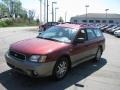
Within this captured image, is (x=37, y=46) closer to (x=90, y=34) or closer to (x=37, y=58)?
(x=37, y=58)

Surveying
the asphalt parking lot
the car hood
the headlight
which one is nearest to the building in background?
the asphalt parking lot

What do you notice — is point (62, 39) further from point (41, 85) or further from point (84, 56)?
point (41, 85)

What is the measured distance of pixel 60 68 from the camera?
6.79 metres

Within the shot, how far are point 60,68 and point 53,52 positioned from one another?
66cm

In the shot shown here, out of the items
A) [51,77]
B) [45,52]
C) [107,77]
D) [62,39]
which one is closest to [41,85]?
[51,77]

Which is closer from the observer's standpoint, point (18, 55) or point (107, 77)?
point (18, 55)

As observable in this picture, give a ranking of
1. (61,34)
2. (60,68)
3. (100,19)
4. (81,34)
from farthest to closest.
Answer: (100,19) < (81,34) < (61,34) < (60,68)

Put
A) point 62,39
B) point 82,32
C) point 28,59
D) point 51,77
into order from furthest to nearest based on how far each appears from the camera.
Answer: point 82,32, point 62,39, point 51,77, point 28,59

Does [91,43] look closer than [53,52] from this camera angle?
No

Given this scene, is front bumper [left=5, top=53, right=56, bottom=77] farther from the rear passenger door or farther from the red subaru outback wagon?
the rear passenger door

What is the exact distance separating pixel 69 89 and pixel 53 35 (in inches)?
89.9

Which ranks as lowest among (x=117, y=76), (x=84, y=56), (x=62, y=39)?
(x=117, y=76)

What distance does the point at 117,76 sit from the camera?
774 centimetres

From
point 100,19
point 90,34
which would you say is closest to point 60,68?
point 90,34
